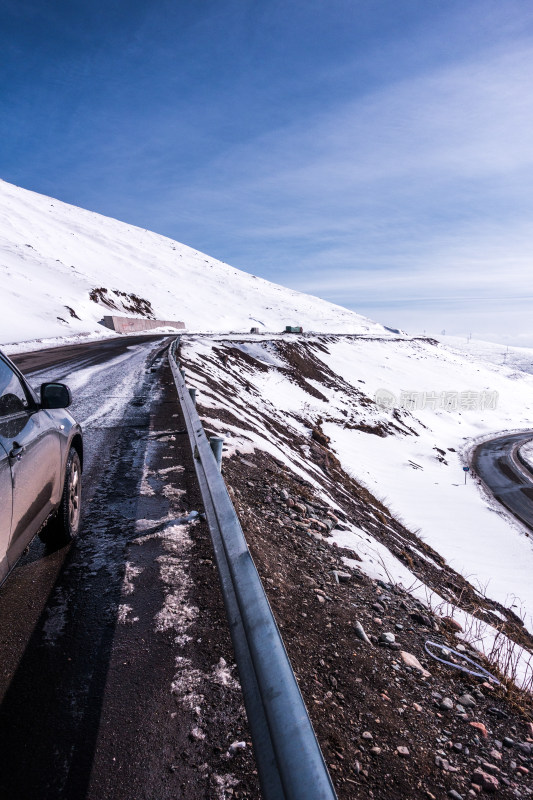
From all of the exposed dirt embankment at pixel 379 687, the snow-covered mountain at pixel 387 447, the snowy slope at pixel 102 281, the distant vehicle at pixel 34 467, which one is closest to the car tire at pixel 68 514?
the distant vehicle at pixel 34 467

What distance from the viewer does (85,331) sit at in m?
39.1

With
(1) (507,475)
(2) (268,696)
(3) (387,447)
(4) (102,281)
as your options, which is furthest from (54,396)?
(4) (102,281)

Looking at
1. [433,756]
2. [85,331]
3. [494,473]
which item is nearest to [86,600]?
[433,756]

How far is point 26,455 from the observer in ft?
8.71

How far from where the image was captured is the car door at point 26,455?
2424 mm

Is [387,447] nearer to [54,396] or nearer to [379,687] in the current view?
[379,687]

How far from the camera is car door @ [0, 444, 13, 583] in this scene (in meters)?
2.19

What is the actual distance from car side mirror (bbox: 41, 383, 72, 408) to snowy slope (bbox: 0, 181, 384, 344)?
25813 mm

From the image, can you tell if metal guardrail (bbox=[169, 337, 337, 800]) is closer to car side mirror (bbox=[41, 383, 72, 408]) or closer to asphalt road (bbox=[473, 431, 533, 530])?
car side mirror (bbox=[41, 383, 72, 408])

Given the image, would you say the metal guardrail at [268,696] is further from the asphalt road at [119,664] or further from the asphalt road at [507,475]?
the asphalt road at [507,475]

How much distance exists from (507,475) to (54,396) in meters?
45.0

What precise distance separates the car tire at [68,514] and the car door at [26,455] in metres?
0.32

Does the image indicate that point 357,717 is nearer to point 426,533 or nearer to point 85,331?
point 426,533

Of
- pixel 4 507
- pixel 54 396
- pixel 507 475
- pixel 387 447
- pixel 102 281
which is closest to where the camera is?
pixel 4 507
